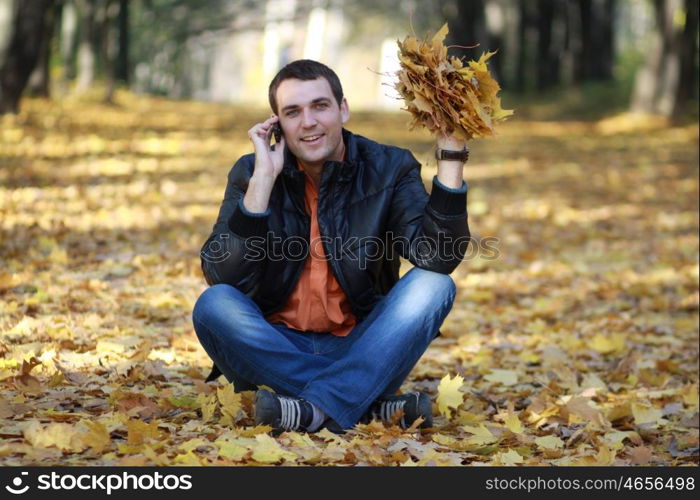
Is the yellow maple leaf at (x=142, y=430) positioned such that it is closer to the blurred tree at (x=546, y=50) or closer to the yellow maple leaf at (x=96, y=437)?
the yellow maple leaf at (x=96, y=437)

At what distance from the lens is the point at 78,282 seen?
6812mm

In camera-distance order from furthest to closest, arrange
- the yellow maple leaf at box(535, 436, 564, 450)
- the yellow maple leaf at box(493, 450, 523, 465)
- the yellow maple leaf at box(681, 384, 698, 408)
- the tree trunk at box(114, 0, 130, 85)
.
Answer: the tree trunk at box(114, 0, 130, 85) < the yellow maple leaf at box(681, 384, 698, 408) < the yellow maple leaf at box(535, 436, 564, 450) < the yellow maple leaf at box(493, 450, 523, 465)

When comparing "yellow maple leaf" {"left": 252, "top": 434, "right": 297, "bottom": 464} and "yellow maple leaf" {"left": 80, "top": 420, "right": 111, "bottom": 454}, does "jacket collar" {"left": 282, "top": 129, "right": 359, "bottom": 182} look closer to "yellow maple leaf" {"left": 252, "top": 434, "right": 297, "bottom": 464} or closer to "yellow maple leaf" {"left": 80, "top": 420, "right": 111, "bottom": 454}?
"yellow maple leaf" {"left": 252, "top": 434, "right": 297, "bottom": 464}

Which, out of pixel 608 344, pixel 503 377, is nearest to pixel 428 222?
pixel 503 377

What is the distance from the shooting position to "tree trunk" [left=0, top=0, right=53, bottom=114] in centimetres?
1490

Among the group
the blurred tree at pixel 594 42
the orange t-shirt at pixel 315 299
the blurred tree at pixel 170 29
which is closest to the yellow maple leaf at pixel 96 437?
the orange t-shirt at pixel 315 299

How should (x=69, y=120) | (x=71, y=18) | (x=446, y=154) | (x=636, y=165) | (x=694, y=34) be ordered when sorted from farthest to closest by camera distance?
(x=71, y=18) → (x=694, y=34) → (x=69, y=120) → (x=636, y=165) → (x=446, y=154)

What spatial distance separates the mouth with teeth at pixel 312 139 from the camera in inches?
170

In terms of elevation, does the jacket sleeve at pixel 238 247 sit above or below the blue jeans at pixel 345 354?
above

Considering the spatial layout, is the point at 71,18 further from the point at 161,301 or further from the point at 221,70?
the point at 221,70

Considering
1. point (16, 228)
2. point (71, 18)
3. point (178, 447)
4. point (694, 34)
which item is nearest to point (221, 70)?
point (71, 18)

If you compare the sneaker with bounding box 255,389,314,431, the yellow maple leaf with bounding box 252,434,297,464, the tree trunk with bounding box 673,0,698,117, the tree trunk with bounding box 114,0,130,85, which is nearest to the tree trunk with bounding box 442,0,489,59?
the tree trunk with bounding box 114,0,130,85

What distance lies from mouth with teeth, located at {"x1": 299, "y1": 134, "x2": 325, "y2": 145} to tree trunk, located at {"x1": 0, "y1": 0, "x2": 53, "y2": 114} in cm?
1176
